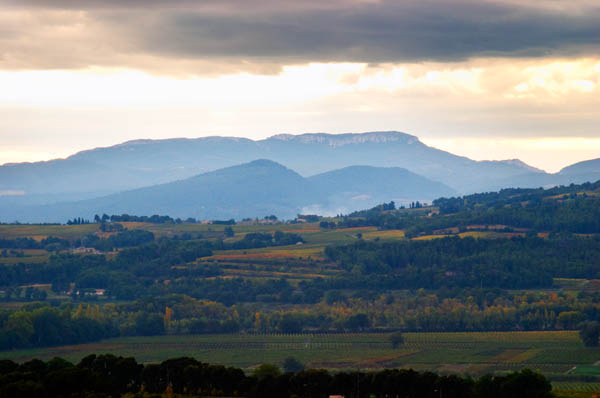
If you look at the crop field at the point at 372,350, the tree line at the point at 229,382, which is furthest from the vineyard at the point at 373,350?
the tree line at the point at 229,382

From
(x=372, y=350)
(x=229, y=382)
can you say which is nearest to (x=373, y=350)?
(x=372, y=350)

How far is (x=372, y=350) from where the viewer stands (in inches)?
6363

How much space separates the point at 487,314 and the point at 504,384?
312 ft

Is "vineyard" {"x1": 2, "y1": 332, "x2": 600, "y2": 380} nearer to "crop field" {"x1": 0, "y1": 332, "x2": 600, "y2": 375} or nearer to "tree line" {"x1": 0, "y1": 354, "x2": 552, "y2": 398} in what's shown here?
"crop field" {"x1": 0, "y1": 332, "x2": 600, "y2": 375}

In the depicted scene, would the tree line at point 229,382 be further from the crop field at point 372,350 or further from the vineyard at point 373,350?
the crop field at point 372,350

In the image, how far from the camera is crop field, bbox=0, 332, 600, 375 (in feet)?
477

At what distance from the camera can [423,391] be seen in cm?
9794

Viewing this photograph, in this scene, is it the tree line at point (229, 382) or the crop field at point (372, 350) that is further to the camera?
the crop field at point (372, 350)

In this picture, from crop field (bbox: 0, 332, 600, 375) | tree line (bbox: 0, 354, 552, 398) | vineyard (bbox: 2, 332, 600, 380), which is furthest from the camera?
crop field (bbox: 0, 332, 600, 375)

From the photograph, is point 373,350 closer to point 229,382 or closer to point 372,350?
point 372,350

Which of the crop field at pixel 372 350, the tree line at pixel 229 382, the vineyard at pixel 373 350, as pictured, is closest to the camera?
the tree line at pixel 229 382

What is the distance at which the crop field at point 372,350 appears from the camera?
477 feet

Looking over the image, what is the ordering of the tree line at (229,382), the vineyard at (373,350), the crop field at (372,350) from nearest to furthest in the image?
the tree line at (229,382) → the vineyard at (373,350) → the crop field at (372,350)

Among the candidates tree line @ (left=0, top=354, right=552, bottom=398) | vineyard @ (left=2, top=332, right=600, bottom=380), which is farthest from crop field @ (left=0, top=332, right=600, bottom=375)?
tree line @ (left=0, top=354, right=552, bottom=398)
